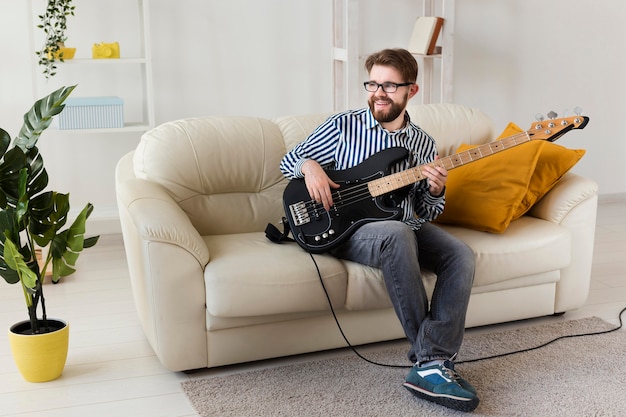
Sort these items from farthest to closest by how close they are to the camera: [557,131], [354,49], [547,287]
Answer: [354,49] → [547,287] → [557,131]

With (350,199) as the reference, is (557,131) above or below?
above

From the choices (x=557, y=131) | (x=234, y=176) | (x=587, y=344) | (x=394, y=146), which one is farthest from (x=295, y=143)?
(x=587, y=344)

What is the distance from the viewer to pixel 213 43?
4355mm

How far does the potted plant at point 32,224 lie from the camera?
8.40 ft

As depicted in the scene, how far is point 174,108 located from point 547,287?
2152 mm

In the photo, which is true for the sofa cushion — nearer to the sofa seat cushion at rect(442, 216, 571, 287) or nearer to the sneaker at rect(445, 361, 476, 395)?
the sofa seat cushion at rect(442, 216, 571, 287)

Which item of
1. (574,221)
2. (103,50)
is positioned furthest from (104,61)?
(574,221)

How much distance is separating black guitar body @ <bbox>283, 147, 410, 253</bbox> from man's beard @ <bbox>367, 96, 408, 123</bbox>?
0.13 meters

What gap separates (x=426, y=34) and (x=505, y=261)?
1747 mm

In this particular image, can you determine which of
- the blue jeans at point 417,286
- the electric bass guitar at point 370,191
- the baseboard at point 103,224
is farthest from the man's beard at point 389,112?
the baseboard at point 103,224

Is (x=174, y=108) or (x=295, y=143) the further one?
(x=174, y=108)

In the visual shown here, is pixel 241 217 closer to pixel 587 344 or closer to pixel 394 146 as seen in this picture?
pixel 394 146

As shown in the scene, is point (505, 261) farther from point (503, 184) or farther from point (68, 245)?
point (68, 245)

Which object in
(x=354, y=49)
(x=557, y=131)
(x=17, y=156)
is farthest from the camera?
(x=354, y=49)
